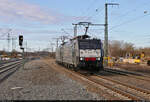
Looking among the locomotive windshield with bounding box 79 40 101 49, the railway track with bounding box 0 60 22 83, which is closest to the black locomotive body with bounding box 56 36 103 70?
the locomotive windshield with bounding box 79 40 101 49

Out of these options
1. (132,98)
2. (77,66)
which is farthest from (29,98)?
(77,66)

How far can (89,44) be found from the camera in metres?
17.8

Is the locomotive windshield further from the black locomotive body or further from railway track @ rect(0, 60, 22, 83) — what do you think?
railway track @ rect(0, 60, 22, 83)

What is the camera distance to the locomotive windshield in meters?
17.6

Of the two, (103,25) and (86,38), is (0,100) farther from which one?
(103,25)

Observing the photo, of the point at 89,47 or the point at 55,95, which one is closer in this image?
the point at 55,95

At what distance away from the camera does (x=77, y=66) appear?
1708cm

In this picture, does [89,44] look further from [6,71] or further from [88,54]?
[6,71]

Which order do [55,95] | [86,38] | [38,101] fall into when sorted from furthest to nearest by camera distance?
[86,38] < [55,95] < [38,101]

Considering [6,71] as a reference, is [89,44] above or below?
above

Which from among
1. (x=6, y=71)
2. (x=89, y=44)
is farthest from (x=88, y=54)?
(x=6, y=71)

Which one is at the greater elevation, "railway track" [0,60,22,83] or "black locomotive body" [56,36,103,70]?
"black locomotive body" [56,36,103,70]

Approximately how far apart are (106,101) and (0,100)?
158 inches

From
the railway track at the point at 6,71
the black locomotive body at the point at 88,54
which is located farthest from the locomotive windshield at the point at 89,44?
the railway track at the point at 6,71
